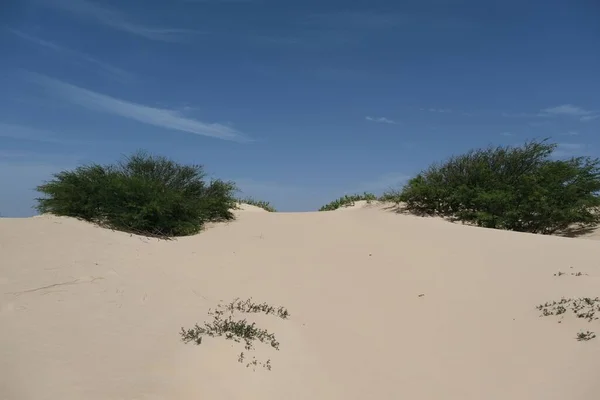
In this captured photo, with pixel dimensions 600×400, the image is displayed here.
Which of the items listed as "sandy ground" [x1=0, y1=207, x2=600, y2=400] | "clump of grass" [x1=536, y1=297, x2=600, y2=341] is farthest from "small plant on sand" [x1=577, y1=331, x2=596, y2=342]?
"clump of grass" [x1=536, y1=297, x2=600, y2=341]

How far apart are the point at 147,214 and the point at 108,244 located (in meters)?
2.63

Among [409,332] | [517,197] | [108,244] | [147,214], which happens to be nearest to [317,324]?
[409,332]

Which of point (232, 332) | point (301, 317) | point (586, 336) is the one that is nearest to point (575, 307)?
point (586, 336)

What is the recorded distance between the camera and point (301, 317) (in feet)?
21.3

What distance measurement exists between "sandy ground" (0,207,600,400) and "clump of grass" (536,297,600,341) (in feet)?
0.40

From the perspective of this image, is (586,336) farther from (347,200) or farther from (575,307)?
(347,200)

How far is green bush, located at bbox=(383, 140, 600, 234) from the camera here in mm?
14320

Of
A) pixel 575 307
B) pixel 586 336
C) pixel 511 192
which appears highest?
pixel 511 192

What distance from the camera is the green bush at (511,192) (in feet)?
47.0

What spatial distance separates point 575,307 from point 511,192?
9447 millimetres

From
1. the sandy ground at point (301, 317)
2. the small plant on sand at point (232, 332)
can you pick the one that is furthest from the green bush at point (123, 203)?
the small plant on sand at point (232, 332)

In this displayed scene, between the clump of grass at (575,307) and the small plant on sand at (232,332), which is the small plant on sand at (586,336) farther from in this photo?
the small plant on sand at (232,332)

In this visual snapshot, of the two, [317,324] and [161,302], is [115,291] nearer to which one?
[161,302]

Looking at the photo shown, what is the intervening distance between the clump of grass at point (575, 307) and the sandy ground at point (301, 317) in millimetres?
121
